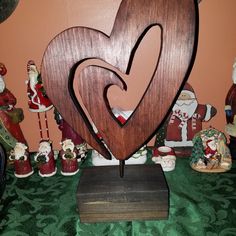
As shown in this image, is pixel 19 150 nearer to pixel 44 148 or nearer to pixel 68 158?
pixel 44 148

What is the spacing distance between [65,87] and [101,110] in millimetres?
140

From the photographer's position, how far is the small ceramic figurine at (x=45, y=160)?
51.7 inches

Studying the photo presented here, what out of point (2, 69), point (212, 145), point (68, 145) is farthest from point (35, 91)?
point (212, 145)

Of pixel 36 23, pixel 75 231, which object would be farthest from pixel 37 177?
pixel 36 23

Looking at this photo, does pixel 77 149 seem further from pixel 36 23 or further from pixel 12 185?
pixel 36 23

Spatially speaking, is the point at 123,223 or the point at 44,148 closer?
the point at 123,223

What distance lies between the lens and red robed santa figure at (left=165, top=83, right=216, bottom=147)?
1.39 m

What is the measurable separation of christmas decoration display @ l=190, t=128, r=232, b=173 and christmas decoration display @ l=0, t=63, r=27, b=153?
2.92 ft

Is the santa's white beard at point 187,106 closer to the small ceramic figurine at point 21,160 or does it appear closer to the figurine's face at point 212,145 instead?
the figurine's face at point 212,145

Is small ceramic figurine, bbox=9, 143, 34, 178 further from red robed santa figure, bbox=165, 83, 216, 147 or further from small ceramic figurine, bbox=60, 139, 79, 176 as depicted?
red robed santa figure, bbox=165, 83, 216, 147

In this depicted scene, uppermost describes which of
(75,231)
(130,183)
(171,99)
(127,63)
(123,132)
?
(127,63)

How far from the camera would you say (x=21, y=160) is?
4.34 feet

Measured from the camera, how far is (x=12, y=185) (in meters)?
1.29

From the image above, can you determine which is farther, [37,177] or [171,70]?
[37,177]
